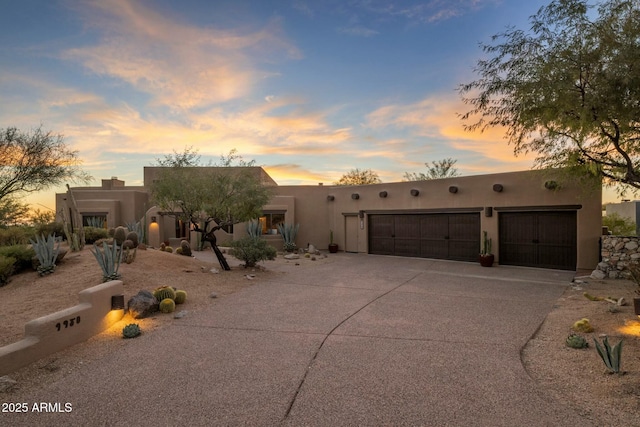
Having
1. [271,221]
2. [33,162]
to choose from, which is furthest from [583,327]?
[33,162]

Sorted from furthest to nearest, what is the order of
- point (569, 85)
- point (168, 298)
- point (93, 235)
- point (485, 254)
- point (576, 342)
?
point (93, 235)
point (485, 254)
point (168, 298)
point (569, 85)
point (576, 342)

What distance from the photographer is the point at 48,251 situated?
9617 millimetres

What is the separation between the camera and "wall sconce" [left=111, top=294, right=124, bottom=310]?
643cm

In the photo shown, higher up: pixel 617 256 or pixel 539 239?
pixel 539 239

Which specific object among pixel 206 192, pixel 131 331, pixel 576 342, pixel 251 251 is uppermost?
pixel 206 192

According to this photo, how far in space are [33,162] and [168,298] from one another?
14033 millimetres

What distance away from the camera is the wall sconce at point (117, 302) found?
21.1 ft

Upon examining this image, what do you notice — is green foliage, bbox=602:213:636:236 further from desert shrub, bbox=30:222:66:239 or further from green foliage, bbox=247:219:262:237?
desert shrub, bbox=30:222:66:239

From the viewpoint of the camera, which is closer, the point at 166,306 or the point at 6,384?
the point at 6,384

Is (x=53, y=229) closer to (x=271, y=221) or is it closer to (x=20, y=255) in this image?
(x=20, y=255)

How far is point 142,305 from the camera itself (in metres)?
6.86

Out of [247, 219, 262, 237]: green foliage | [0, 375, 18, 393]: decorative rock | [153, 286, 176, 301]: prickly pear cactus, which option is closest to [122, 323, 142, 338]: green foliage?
[153, 286, 176, 301]: prickly pear cactus

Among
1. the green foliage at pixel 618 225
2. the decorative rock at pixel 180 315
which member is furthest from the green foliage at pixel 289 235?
the green foliage at pixel 618 225

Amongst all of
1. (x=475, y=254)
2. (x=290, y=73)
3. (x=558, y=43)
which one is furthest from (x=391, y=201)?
(x=558, y=43)
